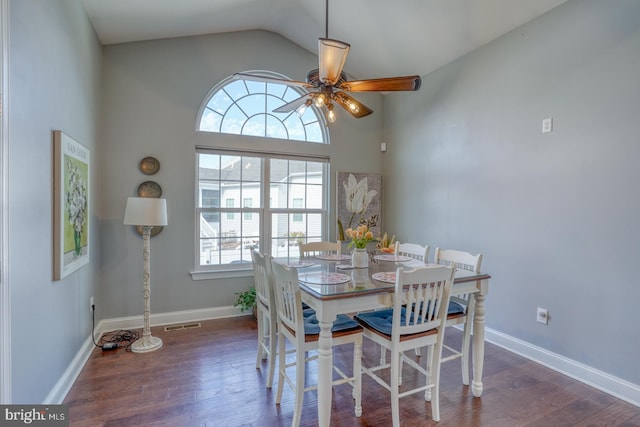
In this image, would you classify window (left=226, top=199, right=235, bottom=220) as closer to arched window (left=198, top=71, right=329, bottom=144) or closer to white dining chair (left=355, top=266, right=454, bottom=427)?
arched window (left=198, top=71, right=329, bottom=144)

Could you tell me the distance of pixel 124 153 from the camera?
11.0 feet

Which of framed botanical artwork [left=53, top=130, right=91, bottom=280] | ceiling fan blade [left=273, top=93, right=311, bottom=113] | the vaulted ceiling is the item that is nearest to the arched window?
the vaulted ceiling

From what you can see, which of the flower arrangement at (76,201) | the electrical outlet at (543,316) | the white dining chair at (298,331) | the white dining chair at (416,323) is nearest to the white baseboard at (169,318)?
the flower arrangement at (76,201)

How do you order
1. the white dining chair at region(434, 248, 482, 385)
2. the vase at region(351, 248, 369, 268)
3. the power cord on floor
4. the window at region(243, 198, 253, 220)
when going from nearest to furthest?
the white dining chair at region(434, 248, 482, 385)
the vase at region(351, 248, 369, 268)
the power cord on floor
the window at region(243, 198, 253, 220)

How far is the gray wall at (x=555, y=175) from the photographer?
2264 mm

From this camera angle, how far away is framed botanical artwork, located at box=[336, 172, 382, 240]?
4.22 meters

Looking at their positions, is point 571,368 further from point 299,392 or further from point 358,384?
point 299,392

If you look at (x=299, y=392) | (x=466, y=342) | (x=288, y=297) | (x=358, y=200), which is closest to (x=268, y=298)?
(x=288, y=297)

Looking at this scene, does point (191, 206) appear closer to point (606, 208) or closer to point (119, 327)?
point (119, 327)

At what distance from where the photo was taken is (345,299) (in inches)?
71.8

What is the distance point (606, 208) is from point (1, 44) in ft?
12.2

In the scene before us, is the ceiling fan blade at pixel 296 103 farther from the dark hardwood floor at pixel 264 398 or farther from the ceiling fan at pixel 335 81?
Answer: the dark hardwood floor at pixel 264 398

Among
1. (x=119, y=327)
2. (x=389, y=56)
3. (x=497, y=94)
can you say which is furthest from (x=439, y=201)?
(x=119, y=327)

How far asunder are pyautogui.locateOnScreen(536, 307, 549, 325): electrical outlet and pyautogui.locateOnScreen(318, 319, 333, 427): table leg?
2.08m
